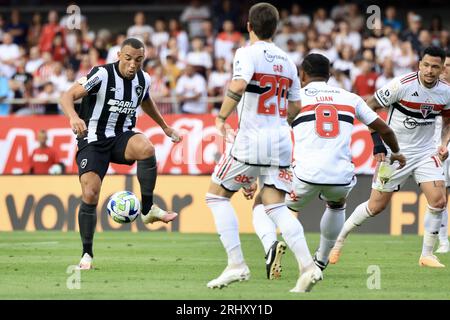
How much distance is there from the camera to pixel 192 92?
22953 millimetres

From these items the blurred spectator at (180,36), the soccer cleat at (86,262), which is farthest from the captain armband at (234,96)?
the blurred spectator at (180,36)

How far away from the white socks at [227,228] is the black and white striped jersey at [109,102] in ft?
9.01

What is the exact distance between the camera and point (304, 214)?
18.8m

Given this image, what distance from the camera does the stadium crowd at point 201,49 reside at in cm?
2275

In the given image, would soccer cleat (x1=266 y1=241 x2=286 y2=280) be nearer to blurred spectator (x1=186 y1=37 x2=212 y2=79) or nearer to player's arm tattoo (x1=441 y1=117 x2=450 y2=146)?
player's arm tattoo (x1=441 y1=117 x2=450 y2=146)

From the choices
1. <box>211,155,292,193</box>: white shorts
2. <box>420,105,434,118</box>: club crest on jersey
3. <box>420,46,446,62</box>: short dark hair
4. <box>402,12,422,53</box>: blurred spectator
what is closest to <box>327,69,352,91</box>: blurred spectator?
<box>402,12,422,53</box>: blurred spectator

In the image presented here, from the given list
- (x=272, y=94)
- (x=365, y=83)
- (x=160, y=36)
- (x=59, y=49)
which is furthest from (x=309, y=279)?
(x=59, y=49)

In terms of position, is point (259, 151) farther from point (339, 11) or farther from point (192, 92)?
point (339, 11)

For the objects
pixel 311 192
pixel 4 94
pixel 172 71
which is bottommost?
pixel 311 192

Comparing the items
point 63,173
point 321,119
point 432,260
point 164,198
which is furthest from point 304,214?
point 321,119

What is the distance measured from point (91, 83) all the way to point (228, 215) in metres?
2.86

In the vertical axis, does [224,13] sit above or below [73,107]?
above

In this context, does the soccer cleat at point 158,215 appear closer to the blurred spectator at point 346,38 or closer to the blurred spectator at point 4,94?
the blurred spectator at point 346,38
